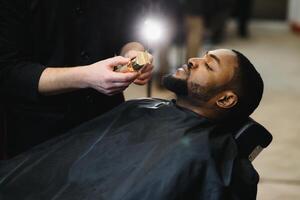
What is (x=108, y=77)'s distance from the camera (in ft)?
4.43

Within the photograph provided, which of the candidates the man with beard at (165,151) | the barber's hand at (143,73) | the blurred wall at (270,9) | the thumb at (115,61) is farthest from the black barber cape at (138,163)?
the blurred wall at (270,9)

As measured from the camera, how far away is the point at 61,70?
1.43m

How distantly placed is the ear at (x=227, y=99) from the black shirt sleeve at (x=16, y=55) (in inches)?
19.6

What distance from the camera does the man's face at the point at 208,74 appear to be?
1474 millimetres

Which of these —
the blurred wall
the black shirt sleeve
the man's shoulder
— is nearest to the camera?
the black shirt sleeve

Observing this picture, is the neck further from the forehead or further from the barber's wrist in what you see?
the barber's wrist

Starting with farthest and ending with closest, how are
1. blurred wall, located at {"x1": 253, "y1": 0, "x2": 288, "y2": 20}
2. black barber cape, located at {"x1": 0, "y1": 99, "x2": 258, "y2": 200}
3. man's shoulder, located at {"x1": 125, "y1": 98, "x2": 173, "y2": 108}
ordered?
blurred wall, located at {"x1": 253, "y1": 0, "x2": 288, "y2": 20}
man's shoulder, located at {"x1": 125, "y1": 98, "x2": 173, "y2": 108}
black barber cape, located at {"x1": 0, "y1": 99, "x2": 258, "y2": 200}

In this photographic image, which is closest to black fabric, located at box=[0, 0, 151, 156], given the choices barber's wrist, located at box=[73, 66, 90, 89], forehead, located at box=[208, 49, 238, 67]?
barber's wrist, located at box=[73, 66, 90, 89]

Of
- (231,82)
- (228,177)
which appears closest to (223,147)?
(228,177)

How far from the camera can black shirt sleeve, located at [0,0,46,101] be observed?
142 centimetres

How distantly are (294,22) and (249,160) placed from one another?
5.47 m

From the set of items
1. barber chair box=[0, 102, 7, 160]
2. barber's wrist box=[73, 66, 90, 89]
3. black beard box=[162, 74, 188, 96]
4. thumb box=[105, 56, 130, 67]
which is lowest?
barber chair box=[0, 102, 7, 160]

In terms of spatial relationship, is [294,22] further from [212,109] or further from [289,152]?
[212,109]

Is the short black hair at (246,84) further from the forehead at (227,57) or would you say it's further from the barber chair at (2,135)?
the barber chair at (2,135)
